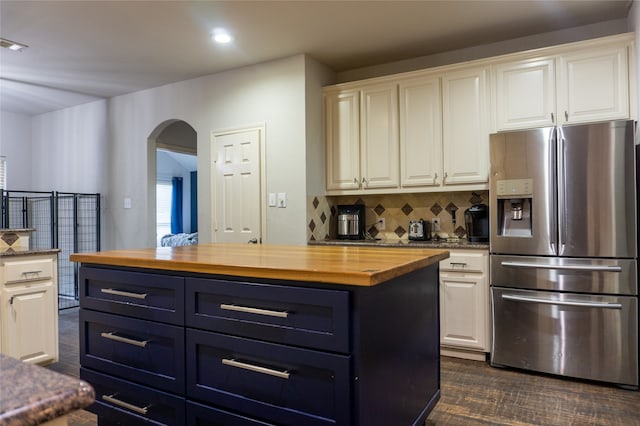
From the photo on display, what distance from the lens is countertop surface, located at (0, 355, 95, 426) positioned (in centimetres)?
49

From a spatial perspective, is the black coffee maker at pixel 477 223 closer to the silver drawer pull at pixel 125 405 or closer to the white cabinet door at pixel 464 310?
the white cabinet door at pixel 464 310

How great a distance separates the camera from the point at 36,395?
52 cm

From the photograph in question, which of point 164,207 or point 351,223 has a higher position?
point 164,207

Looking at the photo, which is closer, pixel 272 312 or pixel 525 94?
pixel 272 312

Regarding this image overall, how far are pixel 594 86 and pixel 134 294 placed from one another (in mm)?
3175

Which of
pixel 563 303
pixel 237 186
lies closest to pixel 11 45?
pixel 237 186

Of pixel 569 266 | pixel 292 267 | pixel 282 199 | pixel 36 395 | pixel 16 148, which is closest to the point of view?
pixel 36 395

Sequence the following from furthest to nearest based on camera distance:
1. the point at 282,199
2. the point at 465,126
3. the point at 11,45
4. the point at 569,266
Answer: the point at 282,199
the point at 11,45
the point at 465,126
the point at 569,266

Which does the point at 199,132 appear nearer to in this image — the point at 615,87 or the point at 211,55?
the point at 211,55

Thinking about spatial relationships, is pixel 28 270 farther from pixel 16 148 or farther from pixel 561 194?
pixel 16 148

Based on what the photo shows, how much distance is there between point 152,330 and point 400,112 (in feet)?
9.13

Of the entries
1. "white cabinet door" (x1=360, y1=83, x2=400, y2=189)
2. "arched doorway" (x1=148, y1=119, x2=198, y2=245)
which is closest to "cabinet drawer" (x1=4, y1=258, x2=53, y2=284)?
"white cabinet door" (x1=360, y1=83, x2=400, y2=189)

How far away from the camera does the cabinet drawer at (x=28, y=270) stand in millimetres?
2788

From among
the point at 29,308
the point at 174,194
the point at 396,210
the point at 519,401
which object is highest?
the point at 174,194
